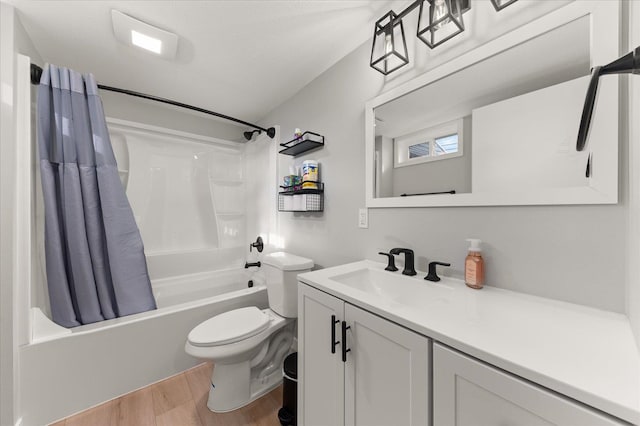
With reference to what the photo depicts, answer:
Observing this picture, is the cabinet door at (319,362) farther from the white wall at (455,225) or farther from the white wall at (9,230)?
the white wall at (9,230)

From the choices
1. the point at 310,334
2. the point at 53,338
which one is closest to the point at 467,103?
the point at 310,334

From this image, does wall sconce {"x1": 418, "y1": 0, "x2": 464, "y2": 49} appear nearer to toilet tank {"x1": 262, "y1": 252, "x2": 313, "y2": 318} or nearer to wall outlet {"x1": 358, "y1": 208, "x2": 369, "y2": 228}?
wall outlet {"x1": 358, "y1": 208, "x2": 369, "y2": 228}

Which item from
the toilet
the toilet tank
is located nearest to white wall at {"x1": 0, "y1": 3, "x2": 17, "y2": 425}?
the toilet

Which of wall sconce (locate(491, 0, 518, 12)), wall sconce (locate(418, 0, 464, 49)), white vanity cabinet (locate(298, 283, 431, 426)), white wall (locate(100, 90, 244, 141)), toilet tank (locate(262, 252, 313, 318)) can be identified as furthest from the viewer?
white wall (locate(100, 90, 244, 141))

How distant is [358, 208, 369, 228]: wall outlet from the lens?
133 centimetres

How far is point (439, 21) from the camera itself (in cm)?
92

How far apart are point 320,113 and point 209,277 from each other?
6.66 ft

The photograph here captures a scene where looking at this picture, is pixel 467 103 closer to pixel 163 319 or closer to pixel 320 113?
pixel 320 113

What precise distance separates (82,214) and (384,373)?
6.38ft

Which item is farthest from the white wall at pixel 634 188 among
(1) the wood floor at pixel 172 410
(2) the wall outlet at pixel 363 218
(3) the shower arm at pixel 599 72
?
(1) the wood floor at pixel 172 410

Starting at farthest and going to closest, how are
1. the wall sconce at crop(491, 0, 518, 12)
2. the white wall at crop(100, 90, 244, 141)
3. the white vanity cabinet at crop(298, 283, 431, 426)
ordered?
the white wall at crop(100, 90, 244, 141), the wall sconce at crop(491, 0, 518, 12), the white vanity cabinet at crop(298, 283, 431, 426)

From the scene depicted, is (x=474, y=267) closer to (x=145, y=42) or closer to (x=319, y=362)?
(x=319, y=362)

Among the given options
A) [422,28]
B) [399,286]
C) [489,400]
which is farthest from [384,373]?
[422,28]

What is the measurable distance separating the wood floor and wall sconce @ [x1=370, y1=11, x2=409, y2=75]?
2052mm
